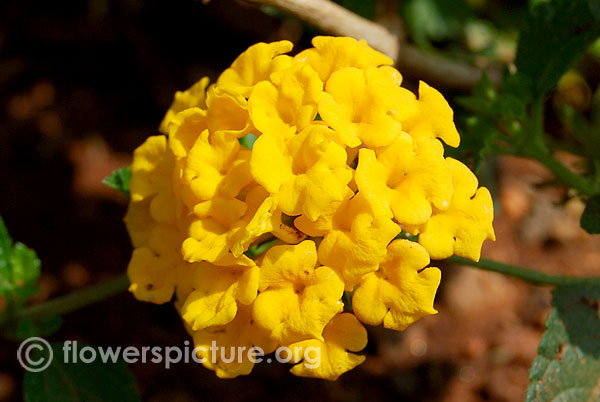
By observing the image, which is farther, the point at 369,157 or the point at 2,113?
the point at 2,113

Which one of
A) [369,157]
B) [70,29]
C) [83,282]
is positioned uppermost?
[369,157]

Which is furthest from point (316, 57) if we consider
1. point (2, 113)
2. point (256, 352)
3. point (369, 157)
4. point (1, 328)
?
point (2, 113)

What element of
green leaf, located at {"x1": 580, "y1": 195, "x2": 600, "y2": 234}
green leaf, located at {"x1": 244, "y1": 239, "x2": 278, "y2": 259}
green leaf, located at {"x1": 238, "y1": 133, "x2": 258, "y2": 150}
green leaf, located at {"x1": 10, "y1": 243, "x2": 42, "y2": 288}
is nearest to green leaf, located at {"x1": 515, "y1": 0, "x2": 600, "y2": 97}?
green leaf, located at {"x1": 580, "y1": 195, "x2": 600, "y2": 234}

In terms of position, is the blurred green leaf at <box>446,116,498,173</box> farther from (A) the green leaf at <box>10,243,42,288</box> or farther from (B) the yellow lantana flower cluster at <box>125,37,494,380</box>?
(A) the green leaf at <box>10,243,42,288</box>

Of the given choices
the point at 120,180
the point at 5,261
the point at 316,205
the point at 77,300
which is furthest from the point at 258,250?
the point at 5,261

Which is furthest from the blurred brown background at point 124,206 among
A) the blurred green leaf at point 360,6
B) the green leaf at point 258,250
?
the green leaf at point 258,250

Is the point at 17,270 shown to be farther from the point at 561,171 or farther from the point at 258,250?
the point at 561,171

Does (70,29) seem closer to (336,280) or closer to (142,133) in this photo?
(142,133)
